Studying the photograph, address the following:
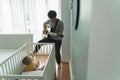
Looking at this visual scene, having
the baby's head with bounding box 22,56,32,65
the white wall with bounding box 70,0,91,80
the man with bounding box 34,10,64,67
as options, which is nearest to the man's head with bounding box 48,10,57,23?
the man with bounding box 34,10,64,67

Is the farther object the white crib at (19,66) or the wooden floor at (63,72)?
the wooden floor at (63,72)

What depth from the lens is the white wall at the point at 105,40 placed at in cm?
81

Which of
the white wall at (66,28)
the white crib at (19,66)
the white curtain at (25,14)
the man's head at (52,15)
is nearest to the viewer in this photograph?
the white crib at (19,66)

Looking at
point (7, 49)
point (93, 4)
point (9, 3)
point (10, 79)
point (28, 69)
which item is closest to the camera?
point (93, 4)

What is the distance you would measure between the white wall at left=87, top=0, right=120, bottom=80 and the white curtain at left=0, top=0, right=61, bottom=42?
315 centimetres

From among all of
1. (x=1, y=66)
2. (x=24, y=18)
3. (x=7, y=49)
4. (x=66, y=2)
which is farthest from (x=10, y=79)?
(x=24, y=18)

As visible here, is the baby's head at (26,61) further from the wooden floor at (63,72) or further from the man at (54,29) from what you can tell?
the wooden floor at (63,72)

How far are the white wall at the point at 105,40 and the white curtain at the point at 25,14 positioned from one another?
315 centimetres

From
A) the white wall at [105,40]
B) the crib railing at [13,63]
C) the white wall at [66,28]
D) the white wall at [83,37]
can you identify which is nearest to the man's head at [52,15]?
the white wall at [66,28]

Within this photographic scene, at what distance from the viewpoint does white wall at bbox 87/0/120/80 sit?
2.67 ft

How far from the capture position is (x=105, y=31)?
2.75 ft

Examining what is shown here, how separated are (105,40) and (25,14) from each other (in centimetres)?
351

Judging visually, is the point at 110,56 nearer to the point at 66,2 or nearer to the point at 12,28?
the point at 66,2

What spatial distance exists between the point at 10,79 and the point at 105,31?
108 cm
